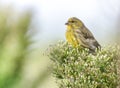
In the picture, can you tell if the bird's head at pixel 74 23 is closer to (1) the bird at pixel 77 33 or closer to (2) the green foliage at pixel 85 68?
(1) the bird at pixel 77 33

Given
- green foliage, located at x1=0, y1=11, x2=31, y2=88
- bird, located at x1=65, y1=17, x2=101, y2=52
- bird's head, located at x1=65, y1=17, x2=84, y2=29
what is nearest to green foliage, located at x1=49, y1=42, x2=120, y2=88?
green foliage, located at x1=0, y1=11, x2=31, y2=88

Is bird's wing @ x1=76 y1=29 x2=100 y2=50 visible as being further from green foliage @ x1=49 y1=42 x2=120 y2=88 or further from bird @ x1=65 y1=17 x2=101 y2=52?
green foliage @ x1=49 y1=42 x2=120 y2=88

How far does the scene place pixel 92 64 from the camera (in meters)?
7.73

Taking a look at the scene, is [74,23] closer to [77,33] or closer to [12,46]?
[77,33]

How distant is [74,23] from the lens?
1041 cm

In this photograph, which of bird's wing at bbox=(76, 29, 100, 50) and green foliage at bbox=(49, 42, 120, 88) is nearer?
green foliage at bbox=(49, 42, 120, 88)

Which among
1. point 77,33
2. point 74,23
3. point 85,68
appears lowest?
point 85,68

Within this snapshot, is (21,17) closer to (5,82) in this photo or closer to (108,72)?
(5,82)

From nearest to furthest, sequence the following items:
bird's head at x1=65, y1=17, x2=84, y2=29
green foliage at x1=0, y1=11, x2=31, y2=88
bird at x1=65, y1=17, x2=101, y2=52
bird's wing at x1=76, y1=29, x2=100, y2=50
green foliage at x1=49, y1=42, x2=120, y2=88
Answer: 1. green foliage at x1=0, y1=11, x2=31, y2=88
2. green foliage at x1=49, y1=42, x2=120, y2=88
3. bird's wing at x1=76, y1=29, x2=100, y2=50
4. bird at x1=65, y1=17, x2=101, y2=52
5. bird's head at x1=65, y1=17, x2=84, y2=29

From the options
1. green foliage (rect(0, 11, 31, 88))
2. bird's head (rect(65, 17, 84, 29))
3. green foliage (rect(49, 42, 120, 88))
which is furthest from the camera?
bird's head (rect(65, 17, 84, 29))

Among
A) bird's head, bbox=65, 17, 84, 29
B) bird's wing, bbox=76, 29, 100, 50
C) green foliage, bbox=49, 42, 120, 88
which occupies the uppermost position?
bird's head, bbox=65, 17, 84, 29

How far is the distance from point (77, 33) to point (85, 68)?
2.82m

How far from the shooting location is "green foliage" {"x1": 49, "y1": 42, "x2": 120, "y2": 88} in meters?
7.60

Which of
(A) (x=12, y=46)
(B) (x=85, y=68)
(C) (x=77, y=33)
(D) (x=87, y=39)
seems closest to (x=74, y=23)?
(C) (x=77, y=33)
